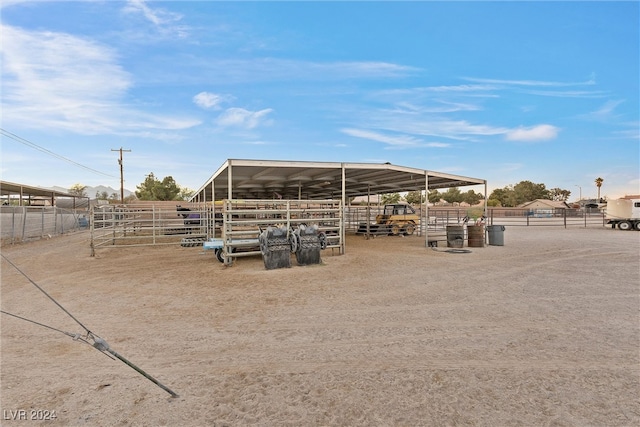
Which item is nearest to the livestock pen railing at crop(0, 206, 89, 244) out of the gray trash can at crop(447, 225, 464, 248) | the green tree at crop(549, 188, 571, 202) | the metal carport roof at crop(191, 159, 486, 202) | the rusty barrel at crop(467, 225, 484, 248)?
the metal carport roof at crop(191, 159, 486, 202)

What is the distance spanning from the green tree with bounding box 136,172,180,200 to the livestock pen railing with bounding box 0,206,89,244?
2524cm

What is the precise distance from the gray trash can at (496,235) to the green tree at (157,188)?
46.7m

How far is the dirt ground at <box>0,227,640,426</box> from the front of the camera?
9.00 ft

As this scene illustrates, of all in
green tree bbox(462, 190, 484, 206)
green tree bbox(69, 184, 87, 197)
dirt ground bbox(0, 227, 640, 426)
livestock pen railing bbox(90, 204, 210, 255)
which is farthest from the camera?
green tree bbox(462, 190, 484, 206)

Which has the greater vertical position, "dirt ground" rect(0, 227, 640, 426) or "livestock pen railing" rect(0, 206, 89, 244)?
"livestock pen railing" rect(0, 206, 89, 244)

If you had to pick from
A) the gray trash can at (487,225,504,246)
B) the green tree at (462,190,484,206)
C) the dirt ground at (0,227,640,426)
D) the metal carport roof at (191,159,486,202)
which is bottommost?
the dirt ground at (0,227,640,426)

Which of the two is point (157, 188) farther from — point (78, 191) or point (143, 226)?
point (143, 226)

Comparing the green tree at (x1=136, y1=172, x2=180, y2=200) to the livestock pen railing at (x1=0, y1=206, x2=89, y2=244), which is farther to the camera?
the green tree at (x1=136, y1=172, x2=180, y2=200)

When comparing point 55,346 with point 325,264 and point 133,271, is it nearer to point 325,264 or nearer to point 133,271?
point 133,271

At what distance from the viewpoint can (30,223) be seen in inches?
694

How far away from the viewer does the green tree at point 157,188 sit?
1933 inches

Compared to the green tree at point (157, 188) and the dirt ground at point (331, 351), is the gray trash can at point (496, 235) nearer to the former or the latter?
the dirt ground at point (331, 351)

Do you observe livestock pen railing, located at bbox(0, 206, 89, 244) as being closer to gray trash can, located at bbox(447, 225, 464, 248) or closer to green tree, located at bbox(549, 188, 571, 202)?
gray trash can, located at bbox(447, 225, 464, 248)

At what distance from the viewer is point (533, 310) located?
17.5 feet
